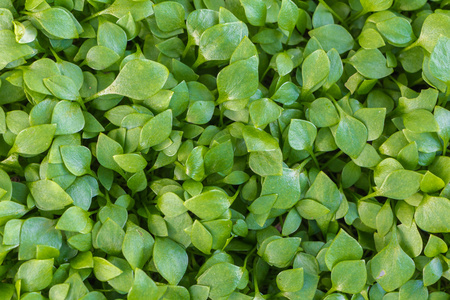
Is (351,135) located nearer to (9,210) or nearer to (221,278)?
(221,278)

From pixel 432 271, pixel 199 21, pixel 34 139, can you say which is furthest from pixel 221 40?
pixel 432 271

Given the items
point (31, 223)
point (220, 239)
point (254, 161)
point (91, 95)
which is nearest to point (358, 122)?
point (254, 161)

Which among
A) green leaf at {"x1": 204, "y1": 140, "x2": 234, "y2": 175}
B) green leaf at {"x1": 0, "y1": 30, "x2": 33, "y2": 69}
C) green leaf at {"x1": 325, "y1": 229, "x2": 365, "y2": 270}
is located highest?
green leaf at {"x1": 0, "y1": 30, "x2": 33, "y2": 69}

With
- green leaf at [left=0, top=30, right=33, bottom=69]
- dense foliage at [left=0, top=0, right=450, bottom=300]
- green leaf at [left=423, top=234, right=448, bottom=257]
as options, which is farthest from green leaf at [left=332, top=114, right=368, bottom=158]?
green leaf at [left=0, top=30, right=33, bottom=69]

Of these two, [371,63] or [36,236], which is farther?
[371,63]

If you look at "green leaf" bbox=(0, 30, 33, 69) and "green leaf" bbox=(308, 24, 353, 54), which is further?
"green leaf" bbox=(308, 24, 353, 54)

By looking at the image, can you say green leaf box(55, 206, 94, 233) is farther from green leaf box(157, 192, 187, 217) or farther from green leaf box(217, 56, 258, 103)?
green leaf box(217, 56, 258, 103)

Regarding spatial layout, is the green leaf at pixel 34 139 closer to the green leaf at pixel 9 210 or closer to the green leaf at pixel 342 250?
the green leaf at pixel 9 210

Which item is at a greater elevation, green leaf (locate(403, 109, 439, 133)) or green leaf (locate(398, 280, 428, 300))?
green leaf (locate(403, 109, 439, 133))
